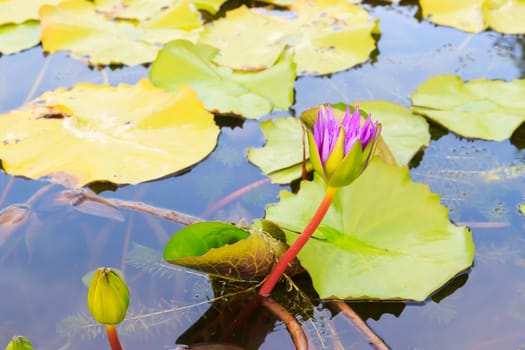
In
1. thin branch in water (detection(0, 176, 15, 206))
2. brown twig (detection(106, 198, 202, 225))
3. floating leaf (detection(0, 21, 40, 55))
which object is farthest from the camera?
floating leaf (detection(0, 21, 40, 55))

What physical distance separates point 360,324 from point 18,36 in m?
1.67

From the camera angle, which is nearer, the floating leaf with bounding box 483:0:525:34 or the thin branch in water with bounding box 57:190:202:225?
the thin branch in water with bounding box 57:190:202:225

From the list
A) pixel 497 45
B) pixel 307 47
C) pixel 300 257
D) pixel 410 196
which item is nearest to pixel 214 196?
pixel 300 257

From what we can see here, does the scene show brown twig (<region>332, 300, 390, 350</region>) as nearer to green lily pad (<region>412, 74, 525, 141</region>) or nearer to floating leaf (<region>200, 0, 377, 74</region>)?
green lily pad (<region>412, 74, 525, 141</region>)

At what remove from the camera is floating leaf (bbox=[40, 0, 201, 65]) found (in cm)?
191

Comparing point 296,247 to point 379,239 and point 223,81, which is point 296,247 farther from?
point 223,81

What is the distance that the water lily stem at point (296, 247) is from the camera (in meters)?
0.94

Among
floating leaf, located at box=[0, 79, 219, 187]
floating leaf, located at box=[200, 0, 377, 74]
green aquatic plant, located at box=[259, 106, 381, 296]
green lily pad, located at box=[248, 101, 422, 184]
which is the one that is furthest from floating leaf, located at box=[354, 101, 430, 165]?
green aquatic plant, located at box=[259, 106, 381, 296]

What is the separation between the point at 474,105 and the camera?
1.57m

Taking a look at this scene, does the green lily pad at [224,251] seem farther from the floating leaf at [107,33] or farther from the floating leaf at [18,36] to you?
the floating leaf at [18,36]

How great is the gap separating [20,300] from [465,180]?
1.01 metres

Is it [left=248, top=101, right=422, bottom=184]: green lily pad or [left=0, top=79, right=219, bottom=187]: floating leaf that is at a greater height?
[left=0, top=79, right=219, bottom=187]: floating leaf

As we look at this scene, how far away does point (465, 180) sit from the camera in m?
1.36

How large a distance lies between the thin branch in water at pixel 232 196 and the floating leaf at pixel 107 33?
2.43 ft
